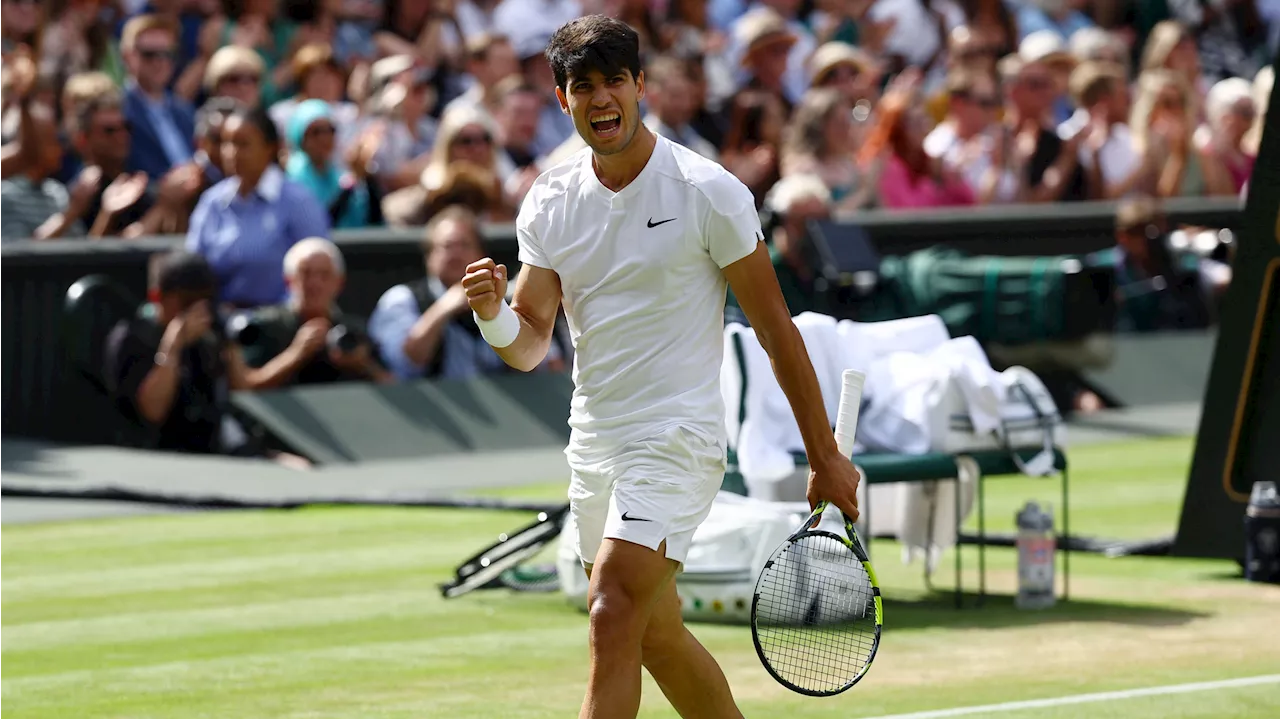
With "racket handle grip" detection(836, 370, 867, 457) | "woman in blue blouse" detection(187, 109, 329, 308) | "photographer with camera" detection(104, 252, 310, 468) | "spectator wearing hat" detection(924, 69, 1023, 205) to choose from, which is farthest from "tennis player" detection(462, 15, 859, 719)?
"spectator wearing hat" detection(924, 69, 1023, 205)

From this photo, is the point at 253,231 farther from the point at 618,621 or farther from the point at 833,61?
the point at 618,621

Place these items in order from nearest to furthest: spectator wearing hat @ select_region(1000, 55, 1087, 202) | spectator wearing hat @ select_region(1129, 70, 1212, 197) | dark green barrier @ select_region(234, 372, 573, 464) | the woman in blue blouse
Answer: dark green barrier @ select_region(234, 372, 573, 464), the woman in blue blouse, spectator wearing hat @ select_region(1000, 55, 1087, 202), spectator wearing hat @ select_region(1129, 70, 1212, 197)

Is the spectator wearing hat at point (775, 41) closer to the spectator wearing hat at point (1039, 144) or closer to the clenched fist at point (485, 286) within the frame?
the spectator wearing hat at point (1039, 144)

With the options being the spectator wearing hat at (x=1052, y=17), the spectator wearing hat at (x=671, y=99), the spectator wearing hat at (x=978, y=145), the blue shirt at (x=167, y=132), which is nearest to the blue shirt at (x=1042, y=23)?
the spectator wearing hat at (x=1052, y=17)

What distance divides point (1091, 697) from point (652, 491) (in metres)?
2.37

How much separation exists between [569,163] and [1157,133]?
47.9 ft

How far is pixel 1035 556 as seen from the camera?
914 centimetres

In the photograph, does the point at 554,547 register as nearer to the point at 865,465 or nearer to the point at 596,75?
the point at 865,465

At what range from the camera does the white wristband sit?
565 centimetres

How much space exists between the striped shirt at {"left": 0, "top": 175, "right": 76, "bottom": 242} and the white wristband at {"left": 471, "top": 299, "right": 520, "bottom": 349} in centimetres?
993

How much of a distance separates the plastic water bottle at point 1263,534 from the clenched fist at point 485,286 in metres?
4.90

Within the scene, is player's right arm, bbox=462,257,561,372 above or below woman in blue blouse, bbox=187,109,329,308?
above

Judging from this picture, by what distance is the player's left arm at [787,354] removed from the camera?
563 centimetres

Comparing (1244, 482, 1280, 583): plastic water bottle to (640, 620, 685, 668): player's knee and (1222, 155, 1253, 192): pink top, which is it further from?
(1222, 155, 1253, 192): pink top
